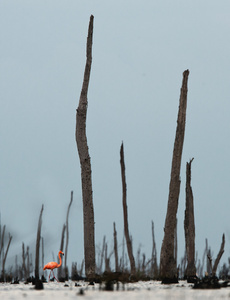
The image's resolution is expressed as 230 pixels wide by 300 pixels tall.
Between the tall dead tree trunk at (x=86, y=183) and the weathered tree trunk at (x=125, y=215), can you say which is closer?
the tall dead tree trunk at (x=86, y=183)

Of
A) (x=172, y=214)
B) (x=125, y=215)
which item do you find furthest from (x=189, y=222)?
(x=172, y=214)

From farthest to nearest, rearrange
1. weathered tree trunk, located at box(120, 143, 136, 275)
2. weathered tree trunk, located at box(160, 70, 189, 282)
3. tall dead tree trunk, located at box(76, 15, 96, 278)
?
weathered tree trunk, located at box(120, 143, 136, 275) < tall dead tree trunk, located at box(76, 15, 96, 278) < weathered tree trunk, located at box(160, 70, 189, 282)

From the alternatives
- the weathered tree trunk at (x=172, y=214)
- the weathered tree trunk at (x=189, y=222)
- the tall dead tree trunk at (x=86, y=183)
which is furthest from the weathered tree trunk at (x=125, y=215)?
the weathered tree trunk at (x=172, y=214)

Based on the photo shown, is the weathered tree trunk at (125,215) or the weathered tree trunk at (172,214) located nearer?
the weathered tree trunk at (172,214)

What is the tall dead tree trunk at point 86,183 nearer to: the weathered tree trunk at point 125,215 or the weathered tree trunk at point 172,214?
the weathered tree trunk at point 125,215

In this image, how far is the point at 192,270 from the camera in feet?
46.1

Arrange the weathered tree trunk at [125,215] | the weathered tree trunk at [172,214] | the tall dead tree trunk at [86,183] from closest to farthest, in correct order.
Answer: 1. the weathered tree trunk at [172,214]
2. the tall dead tree trunk at [86,183]
3. the weathered tree trunk at [125,215]

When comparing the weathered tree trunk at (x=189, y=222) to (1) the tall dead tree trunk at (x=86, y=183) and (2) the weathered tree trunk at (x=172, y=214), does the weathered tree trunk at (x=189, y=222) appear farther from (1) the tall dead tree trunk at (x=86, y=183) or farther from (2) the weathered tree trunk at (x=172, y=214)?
(1) the tall dead tree trunk at (x=86, y=183)

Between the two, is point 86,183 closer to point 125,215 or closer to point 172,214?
point 125,215

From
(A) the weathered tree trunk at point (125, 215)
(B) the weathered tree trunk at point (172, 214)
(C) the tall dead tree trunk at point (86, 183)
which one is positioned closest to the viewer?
(B) the weathered tree trunk at point (172, 214)

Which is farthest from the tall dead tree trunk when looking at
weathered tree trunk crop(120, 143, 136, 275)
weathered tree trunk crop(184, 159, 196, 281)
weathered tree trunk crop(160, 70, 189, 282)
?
weathered tree trunk crop(184, 159, 196, 281)

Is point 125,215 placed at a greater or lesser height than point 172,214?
greater

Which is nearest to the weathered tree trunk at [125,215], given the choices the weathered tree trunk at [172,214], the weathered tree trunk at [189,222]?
the weathered tree trunk at [189,222]

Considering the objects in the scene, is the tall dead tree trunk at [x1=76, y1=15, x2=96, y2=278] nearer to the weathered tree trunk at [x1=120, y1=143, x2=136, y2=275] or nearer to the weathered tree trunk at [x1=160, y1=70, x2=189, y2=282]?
the weathered tree trunk at [x1=120, y1=143, x2=136, y2=275]
